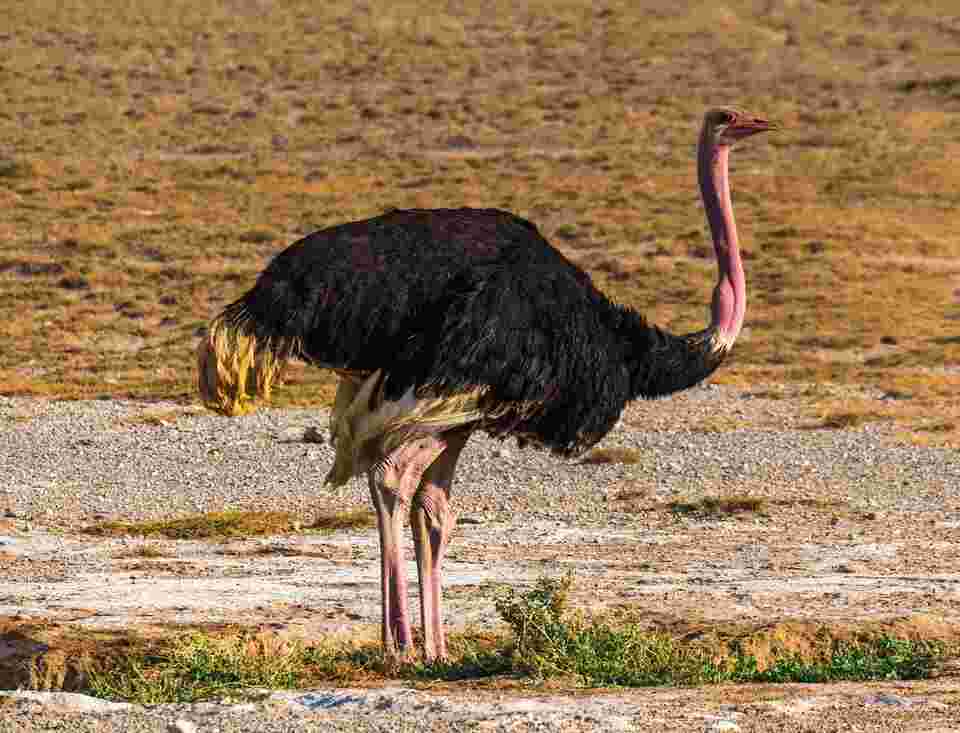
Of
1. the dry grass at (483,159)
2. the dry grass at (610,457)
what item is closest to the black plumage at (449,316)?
the dry grass at (610,457)

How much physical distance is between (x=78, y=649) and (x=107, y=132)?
111ft

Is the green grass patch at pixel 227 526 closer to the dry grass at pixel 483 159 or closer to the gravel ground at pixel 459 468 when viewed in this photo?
the gravel ground at pixel 459 468

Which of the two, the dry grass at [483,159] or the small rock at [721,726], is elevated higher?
the dry grass at [483,159]

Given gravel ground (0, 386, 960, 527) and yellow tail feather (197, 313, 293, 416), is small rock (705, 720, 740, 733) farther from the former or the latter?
gravel ground (0, 386, 960, 527)

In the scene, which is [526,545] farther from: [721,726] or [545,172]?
[545,172]

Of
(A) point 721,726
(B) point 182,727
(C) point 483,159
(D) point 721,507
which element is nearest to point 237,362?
(B) point 182,727

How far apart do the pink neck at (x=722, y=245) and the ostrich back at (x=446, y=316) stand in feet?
2.58

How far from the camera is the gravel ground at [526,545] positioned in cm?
730

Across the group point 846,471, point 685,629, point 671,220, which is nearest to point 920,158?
point 671,220

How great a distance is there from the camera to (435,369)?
8164 mm

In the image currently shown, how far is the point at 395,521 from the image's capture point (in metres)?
8.48

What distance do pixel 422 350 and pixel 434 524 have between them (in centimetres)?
89

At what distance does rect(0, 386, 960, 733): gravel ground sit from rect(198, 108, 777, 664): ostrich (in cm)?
100

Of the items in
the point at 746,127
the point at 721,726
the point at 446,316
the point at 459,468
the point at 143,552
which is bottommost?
the point at 143,552
